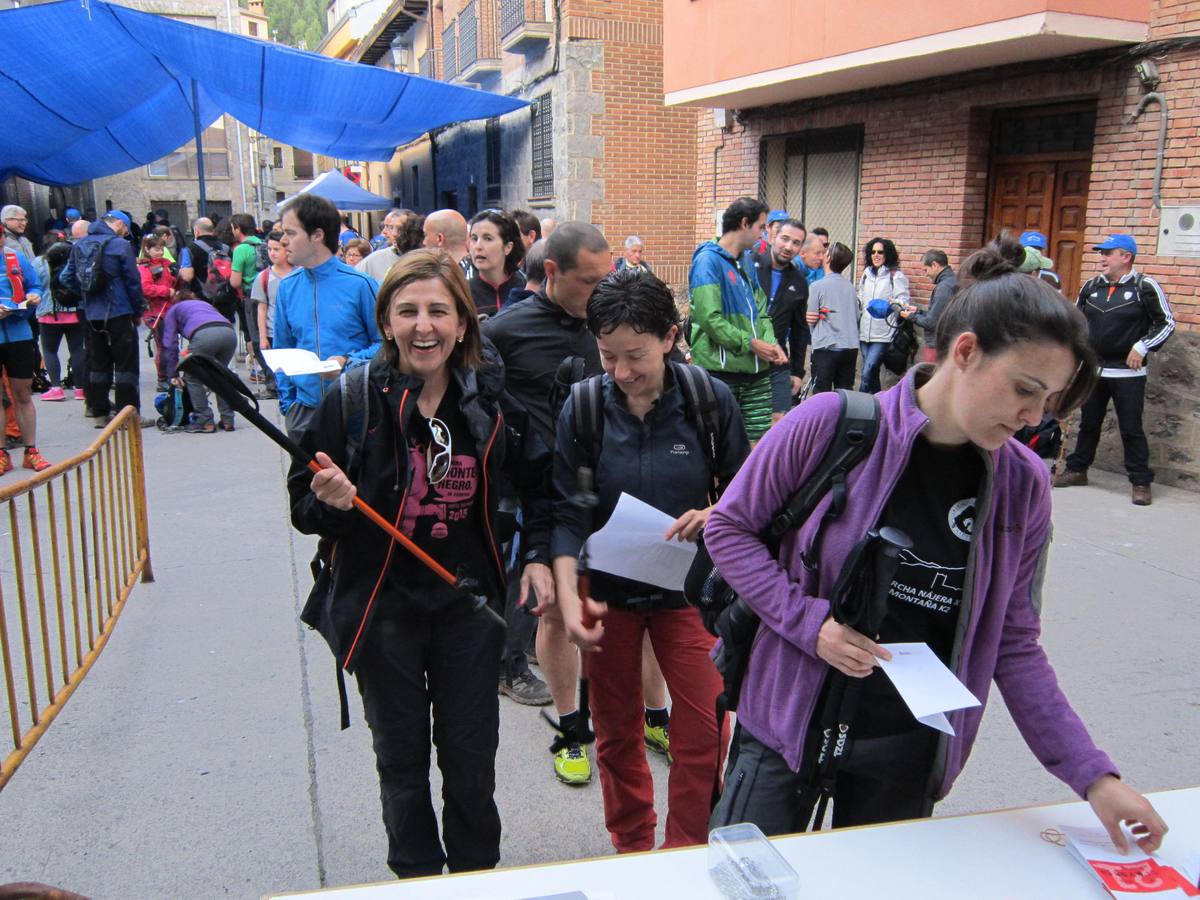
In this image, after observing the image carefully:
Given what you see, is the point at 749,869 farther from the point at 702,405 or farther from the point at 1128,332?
the point at 1128,332

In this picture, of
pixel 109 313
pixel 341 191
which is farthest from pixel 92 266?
pixel 341 191

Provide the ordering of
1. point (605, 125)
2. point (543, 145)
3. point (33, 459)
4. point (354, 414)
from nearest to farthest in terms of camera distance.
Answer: point (354, 414) < point (33, 459) < point (605, 125) < point (543, 145)

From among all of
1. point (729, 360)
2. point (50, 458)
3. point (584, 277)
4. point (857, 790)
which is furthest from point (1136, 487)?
point (50, 458)

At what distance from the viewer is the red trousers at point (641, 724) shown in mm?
2705

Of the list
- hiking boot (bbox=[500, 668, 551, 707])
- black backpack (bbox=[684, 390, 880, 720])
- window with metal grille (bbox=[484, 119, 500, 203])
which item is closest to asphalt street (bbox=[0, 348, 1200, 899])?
hiking boot (bbox=[500, 668, 551, 707])

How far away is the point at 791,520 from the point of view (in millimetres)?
1852

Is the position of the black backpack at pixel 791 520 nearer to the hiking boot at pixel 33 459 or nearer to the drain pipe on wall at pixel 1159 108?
the drain pipe on wall at pixel 1159 108

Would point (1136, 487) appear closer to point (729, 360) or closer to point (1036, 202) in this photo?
point (1036, 202)

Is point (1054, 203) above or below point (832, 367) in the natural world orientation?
above

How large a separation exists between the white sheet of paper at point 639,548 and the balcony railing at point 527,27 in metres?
14.3

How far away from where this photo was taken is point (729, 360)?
5293mm

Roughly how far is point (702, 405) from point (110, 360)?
27.9 ft

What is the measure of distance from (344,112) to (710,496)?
13.4m

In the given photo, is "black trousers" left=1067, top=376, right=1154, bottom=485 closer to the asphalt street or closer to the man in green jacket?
the asphalt street
